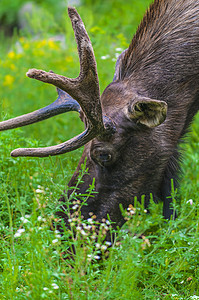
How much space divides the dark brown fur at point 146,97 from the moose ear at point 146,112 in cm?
4

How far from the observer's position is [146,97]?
3760mm

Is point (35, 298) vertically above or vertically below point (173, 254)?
above

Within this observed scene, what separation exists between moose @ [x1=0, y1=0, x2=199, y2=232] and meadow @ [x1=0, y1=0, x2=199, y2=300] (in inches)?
7.8

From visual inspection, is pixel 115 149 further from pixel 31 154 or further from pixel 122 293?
pixel 122 293

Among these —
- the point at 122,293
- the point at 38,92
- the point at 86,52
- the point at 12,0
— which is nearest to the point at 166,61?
the point at 86,52

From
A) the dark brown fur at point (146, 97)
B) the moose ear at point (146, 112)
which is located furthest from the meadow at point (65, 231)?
the moose ear at point (146, 112)

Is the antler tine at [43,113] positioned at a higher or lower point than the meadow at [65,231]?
higher

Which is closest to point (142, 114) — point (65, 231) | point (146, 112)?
point (146, 112)

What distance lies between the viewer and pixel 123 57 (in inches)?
167

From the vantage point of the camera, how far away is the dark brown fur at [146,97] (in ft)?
12.7

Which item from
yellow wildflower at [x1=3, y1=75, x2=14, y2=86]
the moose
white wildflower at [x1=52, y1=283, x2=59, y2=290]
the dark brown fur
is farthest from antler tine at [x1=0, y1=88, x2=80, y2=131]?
yellow wildflower at [x1=3, y1=75, x2=14, y2=86]

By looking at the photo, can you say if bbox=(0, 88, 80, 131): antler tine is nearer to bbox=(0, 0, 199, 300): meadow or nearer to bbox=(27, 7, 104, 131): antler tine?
bbox=(0, 0, 199, 300): meadow

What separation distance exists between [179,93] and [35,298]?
79.1 inches

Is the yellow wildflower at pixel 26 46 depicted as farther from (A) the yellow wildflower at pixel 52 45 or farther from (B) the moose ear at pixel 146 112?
(B) the moose ear at pixel 146 112
